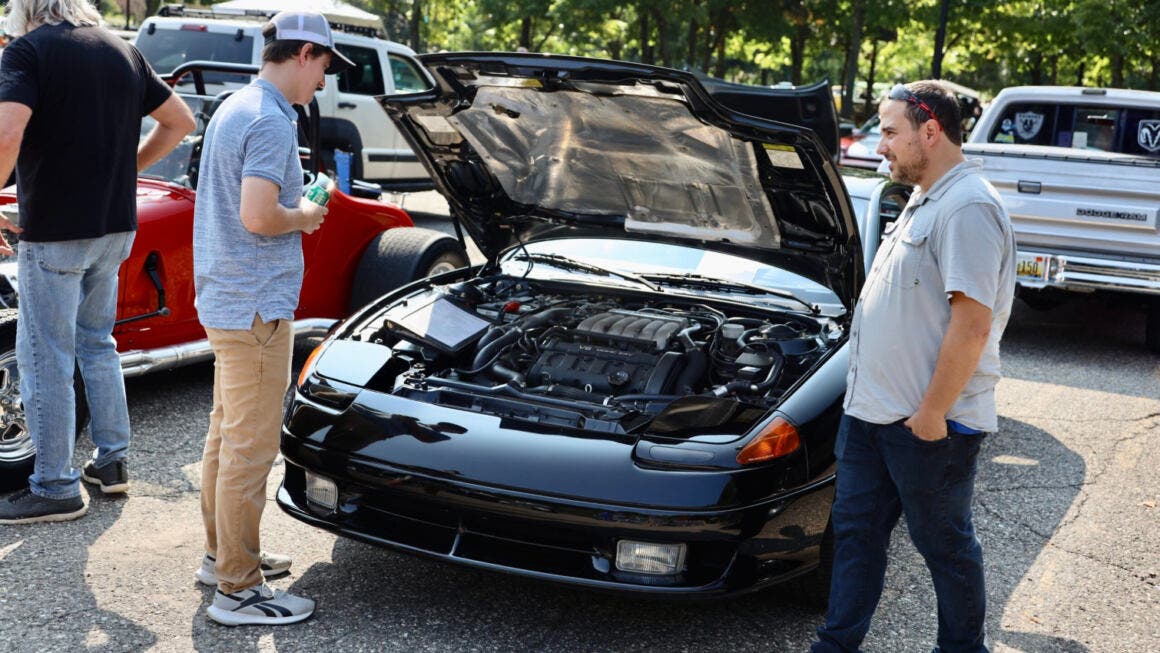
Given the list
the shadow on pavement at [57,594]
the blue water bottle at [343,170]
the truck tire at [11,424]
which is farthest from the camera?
the blue water bottle at [343,170]

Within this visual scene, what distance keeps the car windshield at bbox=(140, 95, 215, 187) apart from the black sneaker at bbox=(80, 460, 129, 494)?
5.58 ft

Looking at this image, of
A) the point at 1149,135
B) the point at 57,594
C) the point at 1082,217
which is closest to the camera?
the point at 57,594

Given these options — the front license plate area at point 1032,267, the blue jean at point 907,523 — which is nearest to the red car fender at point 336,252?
the blue jean at point 907,523

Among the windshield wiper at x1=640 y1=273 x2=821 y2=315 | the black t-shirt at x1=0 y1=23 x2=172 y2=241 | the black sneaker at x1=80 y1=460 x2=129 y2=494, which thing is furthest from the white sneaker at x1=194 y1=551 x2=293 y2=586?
the windshield wiper at x1=640 y1=273 x2=821 y2=315

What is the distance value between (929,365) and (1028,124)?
7.20m

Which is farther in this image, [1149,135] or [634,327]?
[1149,135]

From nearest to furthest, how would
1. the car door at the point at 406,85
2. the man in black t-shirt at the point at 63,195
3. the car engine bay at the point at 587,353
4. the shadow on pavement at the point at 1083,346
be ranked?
1. the car engine bay at the point at 587,353
2. the man in black t-shirt at the point at 63,195
3. the shadow on pavement at the point at 1083,346
4. the car door at the point at 406,85

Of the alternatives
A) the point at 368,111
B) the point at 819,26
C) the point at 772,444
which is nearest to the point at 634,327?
the point at 772,444

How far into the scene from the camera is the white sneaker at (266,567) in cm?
377

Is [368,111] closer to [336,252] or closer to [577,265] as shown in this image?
[336,252]

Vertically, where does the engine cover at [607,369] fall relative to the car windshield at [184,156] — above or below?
below

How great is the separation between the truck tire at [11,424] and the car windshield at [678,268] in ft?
6.75

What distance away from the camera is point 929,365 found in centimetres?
296

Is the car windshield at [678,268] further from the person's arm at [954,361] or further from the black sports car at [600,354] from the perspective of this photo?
the person's arm at [954,361]
